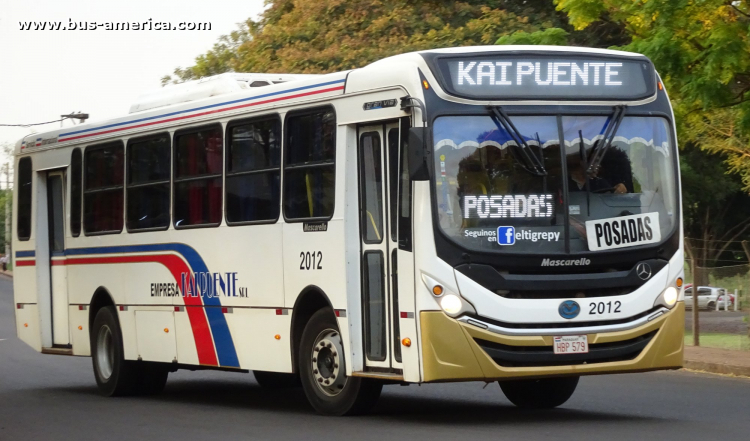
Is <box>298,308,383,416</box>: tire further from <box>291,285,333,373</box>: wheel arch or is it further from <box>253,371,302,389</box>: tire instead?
<box>253,371,302,389</box>: tire

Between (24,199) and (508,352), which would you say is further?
(24,199)

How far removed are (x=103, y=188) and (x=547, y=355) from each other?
7274 mm

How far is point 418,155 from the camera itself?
1019 cm

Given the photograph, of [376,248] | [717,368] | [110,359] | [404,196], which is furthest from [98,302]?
[717,368]

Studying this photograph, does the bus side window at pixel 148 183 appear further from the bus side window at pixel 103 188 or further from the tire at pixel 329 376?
the tire at pixel 329 376

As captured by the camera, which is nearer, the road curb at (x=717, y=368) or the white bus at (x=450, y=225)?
the white bus at (x=450, y=225)

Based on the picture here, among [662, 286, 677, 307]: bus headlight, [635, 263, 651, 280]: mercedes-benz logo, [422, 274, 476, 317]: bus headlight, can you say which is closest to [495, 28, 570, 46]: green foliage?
[662, 286, 677, 307]: bus headlight

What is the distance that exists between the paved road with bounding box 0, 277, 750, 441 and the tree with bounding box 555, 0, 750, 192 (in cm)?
363

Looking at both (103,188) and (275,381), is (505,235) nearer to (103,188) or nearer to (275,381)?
(275,381)

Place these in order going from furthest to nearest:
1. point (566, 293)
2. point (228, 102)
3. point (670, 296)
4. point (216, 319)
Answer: point (216, 319) < point (228, 102) < point (670, 296) < point (566, 293)

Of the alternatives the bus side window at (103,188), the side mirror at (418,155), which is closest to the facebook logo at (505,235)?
the side mirror at (418,155)

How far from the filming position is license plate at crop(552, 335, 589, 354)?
10422mm

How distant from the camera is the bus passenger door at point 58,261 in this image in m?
16.7

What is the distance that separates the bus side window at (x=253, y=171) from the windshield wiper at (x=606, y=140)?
10.2 feet
